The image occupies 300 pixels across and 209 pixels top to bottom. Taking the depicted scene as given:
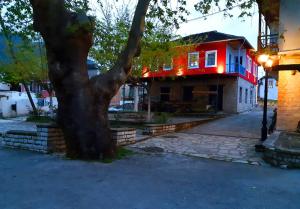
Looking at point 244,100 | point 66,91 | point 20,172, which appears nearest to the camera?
point 20,172

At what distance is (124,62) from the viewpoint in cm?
774

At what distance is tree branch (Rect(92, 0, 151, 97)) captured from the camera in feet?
24.4

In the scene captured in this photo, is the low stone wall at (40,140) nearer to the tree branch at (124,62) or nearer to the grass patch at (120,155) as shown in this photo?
the grass patch at (120,155)

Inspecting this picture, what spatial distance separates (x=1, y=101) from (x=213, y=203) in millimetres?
24493

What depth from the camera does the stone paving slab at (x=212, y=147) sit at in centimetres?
838

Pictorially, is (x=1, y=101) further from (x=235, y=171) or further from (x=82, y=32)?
(x=235, y=171)

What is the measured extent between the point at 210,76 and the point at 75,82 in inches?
654

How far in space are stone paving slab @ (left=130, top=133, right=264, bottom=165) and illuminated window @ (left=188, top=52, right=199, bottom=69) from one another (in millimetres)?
12314

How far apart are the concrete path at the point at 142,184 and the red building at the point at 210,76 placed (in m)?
15.0

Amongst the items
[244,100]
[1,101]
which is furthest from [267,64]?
[1,101]

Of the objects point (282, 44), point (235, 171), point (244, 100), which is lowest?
point (235, 171)

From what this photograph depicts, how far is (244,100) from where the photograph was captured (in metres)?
25.2

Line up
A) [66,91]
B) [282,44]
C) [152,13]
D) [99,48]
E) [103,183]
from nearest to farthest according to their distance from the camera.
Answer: [103,183] → [66,91] → [152,13] → [282,44] → [99,48]

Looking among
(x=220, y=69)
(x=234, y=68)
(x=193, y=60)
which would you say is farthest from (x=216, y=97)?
(x=193, y=60)
